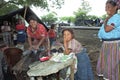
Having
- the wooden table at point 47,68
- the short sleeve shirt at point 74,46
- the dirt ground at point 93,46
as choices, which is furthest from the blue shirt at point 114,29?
the dirt ground at point 93,46

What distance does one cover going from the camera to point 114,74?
4.83 meters

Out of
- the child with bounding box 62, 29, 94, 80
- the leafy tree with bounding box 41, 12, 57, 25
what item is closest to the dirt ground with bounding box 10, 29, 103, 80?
the child with bounding box 62, 29, 94, 80

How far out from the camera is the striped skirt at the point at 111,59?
4.82 m

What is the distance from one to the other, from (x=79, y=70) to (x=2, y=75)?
5.32 feet

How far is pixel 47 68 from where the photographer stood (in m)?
5.41

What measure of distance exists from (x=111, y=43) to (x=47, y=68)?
47.0 inches

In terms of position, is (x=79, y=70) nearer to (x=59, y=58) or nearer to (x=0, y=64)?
(x=59, y=58)

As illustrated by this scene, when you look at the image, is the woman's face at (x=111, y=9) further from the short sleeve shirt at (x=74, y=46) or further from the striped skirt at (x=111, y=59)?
the short sleeve shirt at (x=74, y=46)

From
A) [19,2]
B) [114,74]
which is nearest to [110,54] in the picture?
[114,74]

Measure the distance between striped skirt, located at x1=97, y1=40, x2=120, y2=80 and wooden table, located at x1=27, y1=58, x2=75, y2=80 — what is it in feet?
2.57

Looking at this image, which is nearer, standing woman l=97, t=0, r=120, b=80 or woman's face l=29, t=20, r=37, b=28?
standing woman l=97, t=0, r=120, b=80

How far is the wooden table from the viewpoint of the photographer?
17.4 ft

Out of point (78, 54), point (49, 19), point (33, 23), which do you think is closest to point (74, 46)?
point (78, 54)

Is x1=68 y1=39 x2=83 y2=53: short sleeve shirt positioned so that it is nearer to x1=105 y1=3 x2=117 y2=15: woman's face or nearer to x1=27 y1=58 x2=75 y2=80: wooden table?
x1=27 y1=58 x2=75 y2=80: wooden table
